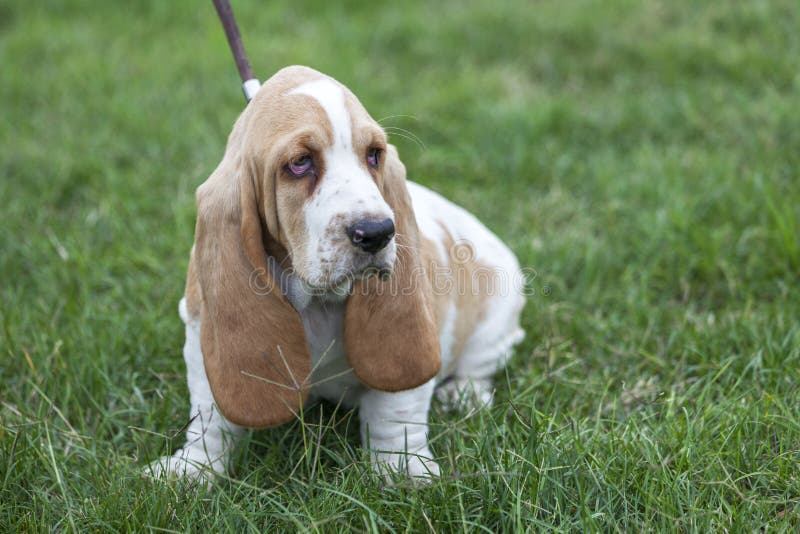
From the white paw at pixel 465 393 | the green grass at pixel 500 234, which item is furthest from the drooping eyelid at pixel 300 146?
the white paw at pixel 465 393

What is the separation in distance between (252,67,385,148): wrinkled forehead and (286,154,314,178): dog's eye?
3.2 inches

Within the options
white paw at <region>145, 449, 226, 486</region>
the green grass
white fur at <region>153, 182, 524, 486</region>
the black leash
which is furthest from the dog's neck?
the black leash

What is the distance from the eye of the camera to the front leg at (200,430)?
3154 mm

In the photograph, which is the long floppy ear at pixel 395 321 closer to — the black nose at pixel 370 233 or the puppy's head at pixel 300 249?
the puppy's head at pixel 300 249

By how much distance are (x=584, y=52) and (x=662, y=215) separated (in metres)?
2.88

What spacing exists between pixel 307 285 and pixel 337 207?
39 centimetres

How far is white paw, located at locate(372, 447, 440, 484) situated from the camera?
2914mm

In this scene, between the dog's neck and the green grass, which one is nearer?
the green grass

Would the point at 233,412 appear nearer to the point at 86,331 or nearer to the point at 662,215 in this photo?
the point at 86,331

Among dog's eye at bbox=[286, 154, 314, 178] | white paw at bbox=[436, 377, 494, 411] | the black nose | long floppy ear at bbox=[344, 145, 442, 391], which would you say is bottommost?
white paw at bbox=[436, 377, 494, 411]

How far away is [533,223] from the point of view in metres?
5.25

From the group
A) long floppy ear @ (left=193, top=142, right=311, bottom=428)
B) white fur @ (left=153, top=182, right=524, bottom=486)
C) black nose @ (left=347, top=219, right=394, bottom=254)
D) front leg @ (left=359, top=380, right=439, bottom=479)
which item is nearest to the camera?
black nose @ (left=347, top=219, right=394, bottom=254)

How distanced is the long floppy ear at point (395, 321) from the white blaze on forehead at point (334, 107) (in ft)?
0.89

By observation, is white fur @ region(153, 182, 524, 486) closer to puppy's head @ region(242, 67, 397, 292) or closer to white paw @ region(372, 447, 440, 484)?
white paw @ region(372, 447, 440, 484)
